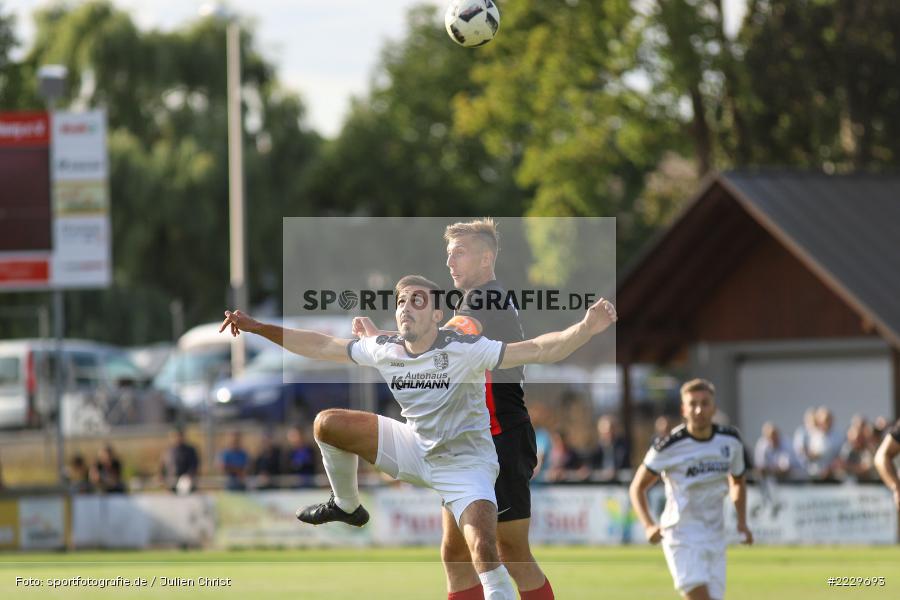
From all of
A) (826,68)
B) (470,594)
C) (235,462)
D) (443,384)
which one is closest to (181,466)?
(235,462)

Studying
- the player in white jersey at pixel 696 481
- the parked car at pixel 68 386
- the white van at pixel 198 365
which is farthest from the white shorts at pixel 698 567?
the parked car at pixel 68 386

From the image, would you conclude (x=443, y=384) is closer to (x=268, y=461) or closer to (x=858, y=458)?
(x=858, y=458)

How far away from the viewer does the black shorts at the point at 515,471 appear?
10.0 meters

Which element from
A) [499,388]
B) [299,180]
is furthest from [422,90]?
[499,388]

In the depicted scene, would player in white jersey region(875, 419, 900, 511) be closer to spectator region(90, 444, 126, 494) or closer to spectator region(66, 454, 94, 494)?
spectator region(90, 444, 126, 494)

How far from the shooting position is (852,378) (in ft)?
99.6

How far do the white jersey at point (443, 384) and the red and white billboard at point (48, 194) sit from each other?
1853 cm

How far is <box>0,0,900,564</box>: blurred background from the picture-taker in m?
26.3

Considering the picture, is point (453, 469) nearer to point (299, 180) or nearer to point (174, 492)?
point (174, 492)

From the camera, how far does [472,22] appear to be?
39.5 feet

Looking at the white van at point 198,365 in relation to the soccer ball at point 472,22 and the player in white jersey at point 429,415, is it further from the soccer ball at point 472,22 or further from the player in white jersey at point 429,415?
the player in white jersey at point 429,415

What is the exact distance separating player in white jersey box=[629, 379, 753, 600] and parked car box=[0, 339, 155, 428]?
21.9m

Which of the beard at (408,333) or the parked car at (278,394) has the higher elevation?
the beard at (408,333)

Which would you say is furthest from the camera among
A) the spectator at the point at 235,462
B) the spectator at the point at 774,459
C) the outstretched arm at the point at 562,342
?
the spectator at the point at 235,462
